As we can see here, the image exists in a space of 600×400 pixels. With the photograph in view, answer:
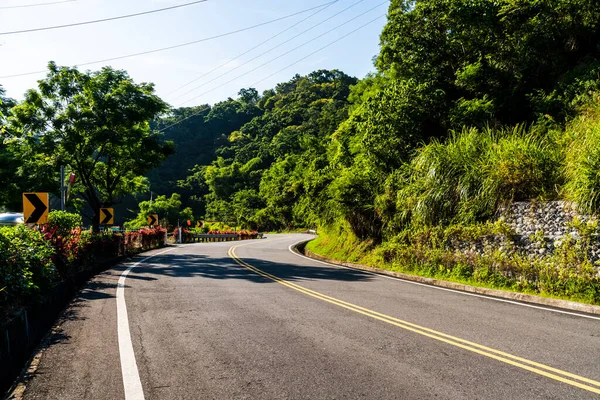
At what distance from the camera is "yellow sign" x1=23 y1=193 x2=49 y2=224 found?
39.3ft

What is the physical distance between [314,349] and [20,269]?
14.9 feet

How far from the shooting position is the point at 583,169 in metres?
10.0

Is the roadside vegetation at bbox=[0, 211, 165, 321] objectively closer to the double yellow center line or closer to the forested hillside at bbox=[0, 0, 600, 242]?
the forested hillside at bbox=[0, 0, 600, 242]

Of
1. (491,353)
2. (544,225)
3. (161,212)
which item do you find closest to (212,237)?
(161,212)

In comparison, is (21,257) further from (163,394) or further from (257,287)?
(257,287)

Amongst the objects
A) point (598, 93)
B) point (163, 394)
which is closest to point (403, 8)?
point (598, 93)

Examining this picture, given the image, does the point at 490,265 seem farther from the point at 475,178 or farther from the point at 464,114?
the point at 464,114

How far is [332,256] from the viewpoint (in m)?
21.4

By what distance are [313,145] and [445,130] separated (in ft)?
61.2

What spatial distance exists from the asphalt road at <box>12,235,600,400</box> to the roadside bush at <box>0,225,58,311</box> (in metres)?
0.79

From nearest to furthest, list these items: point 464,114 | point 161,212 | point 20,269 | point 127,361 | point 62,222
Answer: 1. point 127,361
2. point 20,269
3. point 62,222
4. point 464,114
5. point 161,212

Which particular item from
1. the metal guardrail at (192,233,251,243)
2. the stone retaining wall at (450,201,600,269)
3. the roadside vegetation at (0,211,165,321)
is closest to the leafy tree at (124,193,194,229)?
the metal guardrail at (192,233,251,243)

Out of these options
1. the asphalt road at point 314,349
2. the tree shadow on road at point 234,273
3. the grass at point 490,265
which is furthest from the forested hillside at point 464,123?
the asphalt road at point 314,349

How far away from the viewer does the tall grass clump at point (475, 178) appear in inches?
476
